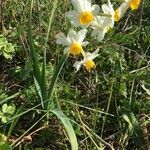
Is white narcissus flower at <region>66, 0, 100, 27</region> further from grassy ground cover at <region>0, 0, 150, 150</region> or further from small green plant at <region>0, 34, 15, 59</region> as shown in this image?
small green plant at <region>0, 34, 15, 59</region>

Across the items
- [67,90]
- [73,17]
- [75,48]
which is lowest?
[67,90]

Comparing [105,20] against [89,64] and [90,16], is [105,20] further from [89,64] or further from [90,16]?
[89,64]

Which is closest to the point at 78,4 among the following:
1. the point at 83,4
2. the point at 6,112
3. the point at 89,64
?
the point at 83,4

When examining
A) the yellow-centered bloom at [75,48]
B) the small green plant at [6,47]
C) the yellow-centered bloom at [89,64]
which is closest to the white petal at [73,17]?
the yellow-centered bloom at [75,48]

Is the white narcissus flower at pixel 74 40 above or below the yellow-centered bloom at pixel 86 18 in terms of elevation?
below

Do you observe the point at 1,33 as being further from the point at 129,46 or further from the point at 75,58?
the point at 129,46

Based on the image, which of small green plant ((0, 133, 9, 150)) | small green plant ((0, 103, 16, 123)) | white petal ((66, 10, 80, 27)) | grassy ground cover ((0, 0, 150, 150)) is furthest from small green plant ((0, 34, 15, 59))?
white petal ((66, 10, 80, 27))

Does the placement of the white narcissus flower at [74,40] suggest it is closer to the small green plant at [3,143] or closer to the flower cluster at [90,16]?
the flower cluster at [90,16]

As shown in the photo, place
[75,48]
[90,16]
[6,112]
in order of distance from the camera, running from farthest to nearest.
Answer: [6,112] < [75,48] < [90,16]
